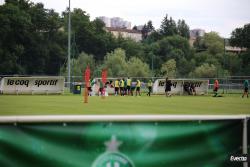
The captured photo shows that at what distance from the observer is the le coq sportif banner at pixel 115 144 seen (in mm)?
4641

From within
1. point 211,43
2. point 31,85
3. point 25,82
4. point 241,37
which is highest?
point 241,37

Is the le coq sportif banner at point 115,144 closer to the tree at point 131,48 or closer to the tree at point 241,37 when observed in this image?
the tree at point 131,48

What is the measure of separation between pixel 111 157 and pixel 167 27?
165 meters

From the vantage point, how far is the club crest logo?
4785 mm

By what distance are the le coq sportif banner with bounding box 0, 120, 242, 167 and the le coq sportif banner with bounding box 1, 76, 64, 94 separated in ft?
149

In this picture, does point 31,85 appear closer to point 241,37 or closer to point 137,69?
point 137,69

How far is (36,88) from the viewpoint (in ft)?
165

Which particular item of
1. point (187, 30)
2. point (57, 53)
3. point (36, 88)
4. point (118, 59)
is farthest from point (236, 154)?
point (187, 30)

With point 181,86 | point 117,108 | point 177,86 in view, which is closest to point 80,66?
point 177,86

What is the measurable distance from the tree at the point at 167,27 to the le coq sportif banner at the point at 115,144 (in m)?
161

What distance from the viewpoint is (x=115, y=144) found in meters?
4.82

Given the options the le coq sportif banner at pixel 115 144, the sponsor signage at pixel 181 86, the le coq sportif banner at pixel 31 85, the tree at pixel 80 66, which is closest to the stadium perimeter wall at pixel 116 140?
the le coq sportif banner at pixel 115 144

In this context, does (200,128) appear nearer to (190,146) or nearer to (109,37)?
(190,146)

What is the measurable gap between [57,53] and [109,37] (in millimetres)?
21852
